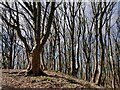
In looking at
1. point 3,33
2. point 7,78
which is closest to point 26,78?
point 7,78

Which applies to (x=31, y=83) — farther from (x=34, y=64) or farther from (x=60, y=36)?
(x=60, y=36)

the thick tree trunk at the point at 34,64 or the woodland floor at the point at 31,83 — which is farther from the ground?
the thick tree trunk at the point at 34,64

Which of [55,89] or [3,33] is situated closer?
[55,89]

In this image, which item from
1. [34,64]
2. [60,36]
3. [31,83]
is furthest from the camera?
[60,36]

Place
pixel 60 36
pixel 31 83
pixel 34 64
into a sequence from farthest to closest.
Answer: pixel 60 36 → pixel 34 64 → pixel 31 83

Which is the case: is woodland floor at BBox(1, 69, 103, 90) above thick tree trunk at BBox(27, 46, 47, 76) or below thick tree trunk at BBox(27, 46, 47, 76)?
below

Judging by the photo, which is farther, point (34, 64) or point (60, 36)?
point (60, 36)

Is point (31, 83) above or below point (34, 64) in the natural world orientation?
below

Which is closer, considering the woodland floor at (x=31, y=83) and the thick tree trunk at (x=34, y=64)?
the woodland floor at (x=31, y=83)

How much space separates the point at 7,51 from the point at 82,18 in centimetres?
1069

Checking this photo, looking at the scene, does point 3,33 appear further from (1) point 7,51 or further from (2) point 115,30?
(2) point 115,30

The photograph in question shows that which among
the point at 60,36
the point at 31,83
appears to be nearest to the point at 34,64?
the point at 31,83

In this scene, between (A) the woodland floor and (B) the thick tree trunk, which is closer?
(A) the woodland floor

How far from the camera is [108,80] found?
3906 centimetres
